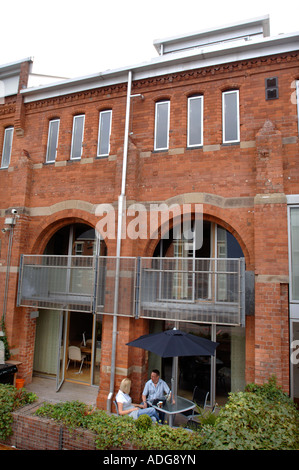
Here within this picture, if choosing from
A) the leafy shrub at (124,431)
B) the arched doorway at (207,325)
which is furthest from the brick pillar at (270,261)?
the leafy shrub at (124,431)

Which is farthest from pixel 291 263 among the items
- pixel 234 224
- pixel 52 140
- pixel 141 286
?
pixel 52 140

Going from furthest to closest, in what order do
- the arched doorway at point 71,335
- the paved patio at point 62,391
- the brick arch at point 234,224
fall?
the arched doorway at point 71,335 < the paved patio at point 62,391 < the brick arch at point 234,224

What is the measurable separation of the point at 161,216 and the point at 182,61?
14.8 feet

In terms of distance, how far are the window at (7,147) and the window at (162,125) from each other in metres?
5.78

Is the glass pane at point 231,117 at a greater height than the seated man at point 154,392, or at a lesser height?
greater

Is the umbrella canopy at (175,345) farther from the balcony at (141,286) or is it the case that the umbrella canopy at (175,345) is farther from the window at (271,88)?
the window at (271,88)

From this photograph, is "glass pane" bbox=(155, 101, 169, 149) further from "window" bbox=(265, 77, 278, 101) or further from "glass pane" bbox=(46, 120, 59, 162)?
"glass pane" bbox=(46, 120, 59, 162)

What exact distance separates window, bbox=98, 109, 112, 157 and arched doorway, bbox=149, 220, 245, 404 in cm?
342

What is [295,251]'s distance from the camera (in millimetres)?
7363

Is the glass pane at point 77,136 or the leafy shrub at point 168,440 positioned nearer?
the leafy shrub at point 168,440

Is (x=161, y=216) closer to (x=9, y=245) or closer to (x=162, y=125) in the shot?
(x=162, y=125)

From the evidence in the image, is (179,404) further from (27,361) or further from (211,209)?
(27,361)

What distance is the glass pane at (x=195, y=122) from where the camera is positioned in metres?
8.85

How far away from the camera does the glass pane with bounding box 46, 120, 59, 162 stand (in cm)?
1059
